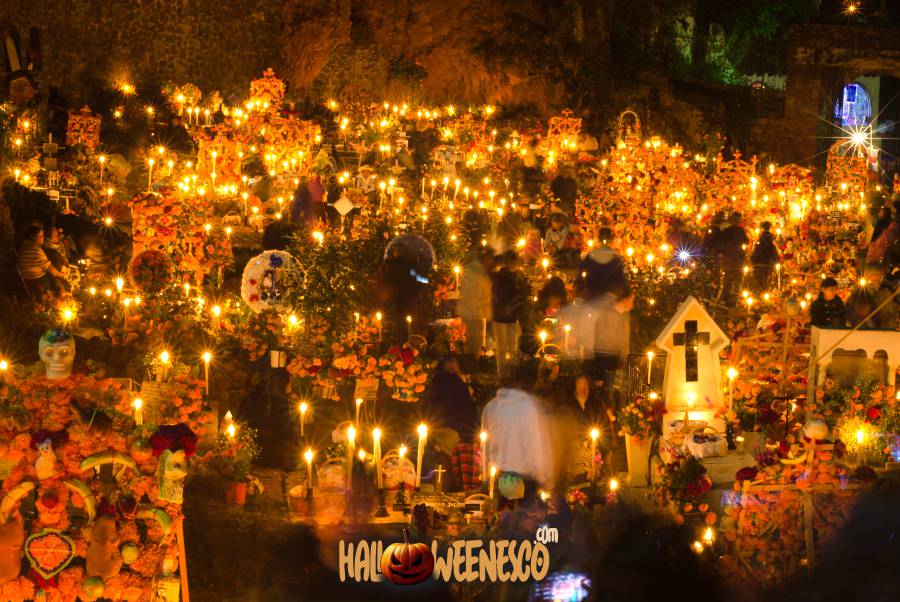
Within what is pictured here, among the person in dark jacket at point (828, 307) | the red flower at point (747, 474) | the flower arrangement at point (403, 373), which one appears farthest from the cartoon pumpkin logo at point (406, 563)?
the person in dark jacket at point (828, 307)

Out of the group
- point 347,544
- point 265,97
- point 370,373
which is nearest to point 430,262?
point 370,373

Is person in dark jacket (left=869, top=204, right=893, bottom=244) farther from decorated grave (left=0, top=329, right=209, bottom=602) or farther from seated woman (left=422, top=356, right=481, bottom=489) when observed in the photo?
decorated grave (left=0, top=329, right=209, bottom=602)

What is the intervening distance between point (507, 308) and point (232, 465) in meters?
3.68

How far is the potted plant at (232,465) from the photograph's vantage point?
845cm

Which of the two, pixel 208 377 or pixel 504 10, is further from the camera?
pixel 504 10

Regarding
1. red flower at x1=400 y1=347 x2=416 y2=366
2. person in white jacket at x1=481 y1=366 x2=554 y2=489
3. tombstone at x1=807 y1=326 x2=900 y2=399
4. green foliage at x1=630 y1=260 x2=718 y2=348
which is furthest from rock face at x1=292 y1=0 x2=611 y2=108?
person in white jacket at x1=481 y1=366 x2=554 y2=489

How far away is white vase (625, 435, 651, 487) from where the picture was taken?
9.26m

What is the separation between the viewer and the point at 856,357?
9562 mm

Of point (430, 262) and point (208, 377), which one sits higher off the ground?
point (430, 262)

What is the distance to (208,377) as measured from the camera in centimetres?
1010

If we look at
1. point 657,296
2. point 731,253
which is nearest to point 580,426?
point 657,296

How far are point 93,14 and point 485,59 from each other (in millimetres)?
8699

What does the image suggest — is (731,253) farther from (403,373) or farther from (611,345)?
(403,373)

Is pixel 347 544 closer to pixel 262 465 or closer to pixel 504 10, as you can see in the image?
pixel 262 465
